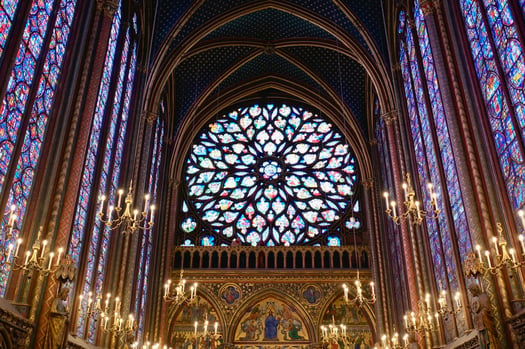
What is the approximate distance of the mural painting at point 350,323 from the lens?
71.4 ft

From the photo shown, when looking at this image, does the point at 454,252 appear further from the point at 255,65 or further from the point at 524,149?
the point at 255,65

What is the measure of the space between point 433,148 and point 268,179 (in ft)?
38.9

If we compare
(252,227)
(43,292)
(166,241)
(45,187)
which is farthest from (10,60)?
(252,227)

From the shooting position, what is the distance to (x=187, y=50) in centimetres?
2188

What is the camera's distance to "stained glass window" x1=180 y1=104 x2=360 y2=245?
24.8m

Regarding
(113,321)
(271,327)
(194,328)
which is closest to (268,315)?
(271,327)

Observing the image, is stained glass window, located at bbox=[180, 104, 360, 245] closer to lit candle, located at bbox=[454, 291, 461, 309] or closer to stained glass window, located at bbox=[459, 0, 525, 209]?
lit candle, located at bbox=[454, 291, 461, 309]

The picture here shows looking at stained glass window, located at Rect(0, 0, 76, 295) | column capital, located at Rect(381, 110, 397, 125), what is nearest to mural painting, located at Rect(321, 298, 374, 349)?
column capital, located at Rect(381, 110, 397, 125)

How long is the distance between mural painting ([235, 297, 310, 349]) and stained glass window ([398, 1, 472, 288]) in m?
8.45

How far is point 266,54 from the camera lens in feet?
84.8

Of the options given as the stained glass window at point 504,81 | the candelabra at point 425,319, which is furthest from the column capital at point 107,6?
the candelabra at point 425,319

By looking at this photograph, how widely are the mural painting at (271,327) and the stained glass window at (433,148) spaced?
27.7 ft

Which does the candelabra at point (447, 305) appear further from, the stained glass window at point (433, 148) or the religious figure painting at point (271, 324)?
the religious figure painting at point (271, 324)

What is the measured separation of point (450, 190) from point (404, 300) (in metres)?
6.18
